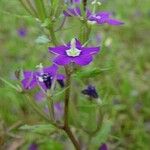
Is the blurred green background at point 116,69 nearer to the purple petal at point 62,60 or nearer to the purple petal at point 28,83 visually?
the purple petal at point 28,83

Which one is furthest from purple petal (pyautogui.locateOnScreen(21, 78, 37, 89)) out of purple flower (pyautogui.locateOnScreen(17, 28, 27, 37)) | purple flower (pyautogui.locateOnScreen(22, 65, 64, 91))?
purple flower (pyautogui.locateOnScreen(17, 28, 27, 37))

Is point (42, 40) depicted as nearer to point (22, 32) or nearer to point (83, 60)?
point (83, 60)

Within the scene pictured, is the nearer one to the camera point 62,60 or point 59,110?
point 62,60

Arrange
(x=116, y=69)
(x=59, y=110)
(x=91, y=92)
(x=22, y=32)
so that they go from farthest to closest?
(x=22, y=32), (x=116, y=69), (x=59, y=110), (x=91, y=92)

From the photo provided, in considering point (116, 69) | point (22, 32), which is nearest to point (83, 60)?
point (116, 69)

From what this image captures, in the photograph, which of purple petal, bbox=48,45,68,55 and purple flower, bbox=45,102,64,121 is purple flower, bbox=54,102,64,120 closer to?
purple flower, bbox=45,102,64,121

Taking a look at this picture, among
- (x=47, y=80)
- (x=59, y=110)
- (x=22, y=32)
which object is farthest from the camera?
(x=22, y=32)
